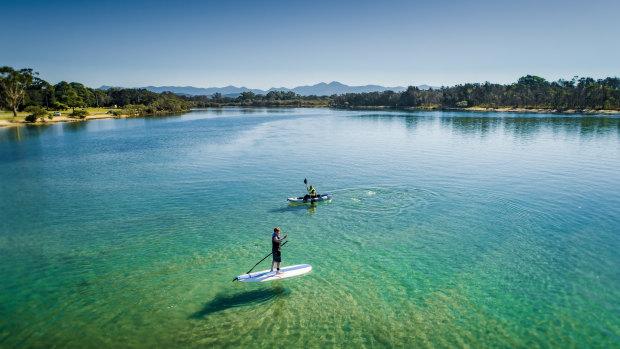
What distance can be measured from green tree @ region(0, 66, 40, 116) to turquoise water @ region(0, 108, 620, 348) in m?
100

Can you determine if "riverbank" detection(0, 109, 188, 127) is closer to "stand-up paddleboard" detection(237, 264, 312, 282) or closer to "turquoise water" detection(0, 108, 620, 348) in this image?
"turquoise water" detection(0, 108, 620, 348)

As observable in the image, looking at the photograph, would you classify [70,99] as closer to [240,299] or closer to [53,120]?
[53,120]

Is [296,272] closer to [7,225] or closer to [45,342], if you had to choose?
[45,342]

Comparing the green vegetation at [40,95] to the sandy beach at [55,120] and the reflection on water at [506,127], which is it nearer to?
the sandy beach at [55,120]

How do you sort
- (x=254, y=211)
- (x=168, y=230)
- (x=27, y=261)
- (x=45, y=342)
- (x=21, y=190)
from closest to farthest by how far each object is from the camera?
(x=45, y=342) → (x=27, y=261) → (x=168, y=230) → (x=254, y=211) → (x=21, y=190)

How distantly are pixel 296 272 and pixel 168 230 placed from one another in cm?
1185

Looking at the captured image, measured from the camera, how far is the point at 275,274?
701 inches

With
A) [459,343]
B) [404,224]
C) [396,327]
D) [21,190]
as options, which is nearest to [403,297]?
[396,327]

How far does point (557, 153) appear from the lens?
58.8 meters

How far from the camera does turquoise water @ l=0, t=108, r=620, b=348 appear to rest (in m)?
14.5

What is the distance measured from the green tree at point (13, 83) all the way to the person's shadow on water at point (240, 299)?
145072 millimetres

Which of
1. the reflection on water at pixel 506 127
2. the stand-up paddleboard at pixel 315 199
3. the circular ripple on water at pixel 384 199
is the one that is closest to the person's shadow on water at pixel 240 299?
the stand-up paddleboard at pixel 315 199

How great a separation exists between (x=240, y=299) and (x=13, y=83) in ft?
480

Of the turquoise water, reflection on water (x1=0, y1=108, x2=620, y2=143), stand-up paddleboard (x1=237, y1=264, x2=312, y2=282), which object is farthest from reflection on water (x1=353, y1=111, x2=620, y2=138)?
stand-up paddleboard (x1=237, y1=264, x2=312, y2=282)
